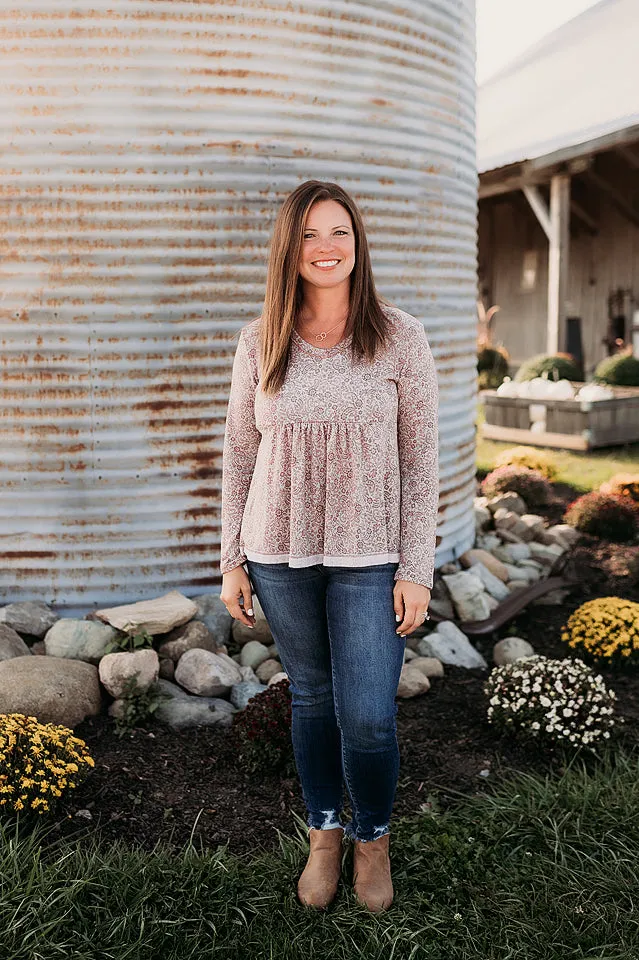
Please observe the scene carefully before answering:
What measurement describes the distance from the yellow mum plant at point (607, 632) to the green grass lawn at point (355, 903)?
1.45 metres

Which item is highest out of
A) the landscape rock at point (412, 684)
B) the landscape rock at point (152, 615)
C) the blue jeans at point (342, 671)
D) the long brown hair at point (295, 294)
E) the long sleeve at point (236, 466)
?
the long brown hair at point (295, 294)

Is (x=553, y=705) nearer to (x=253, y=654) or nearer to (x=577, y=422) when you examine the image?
(x=253, y=654)

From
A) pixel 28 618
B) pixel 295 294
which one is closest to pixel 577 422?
pixel 28 618

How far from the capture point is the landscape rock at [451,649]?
465 centimetres

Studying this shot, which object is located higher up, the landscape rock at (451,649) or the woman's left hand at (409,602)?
the woman's left hand at (409,602)

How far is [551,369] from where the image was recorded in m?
11.5

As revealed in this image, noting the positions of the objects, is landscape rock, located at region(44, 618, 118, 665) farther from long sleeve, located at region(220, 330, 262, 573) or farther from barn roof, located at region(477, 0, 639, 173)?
barn roof, located at region(477, 0, 639, 173)

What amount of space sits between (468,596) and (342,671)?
2.85 m

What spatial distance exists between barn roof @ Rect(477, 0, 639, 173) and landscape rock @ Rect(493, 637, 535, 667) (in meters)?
7.98

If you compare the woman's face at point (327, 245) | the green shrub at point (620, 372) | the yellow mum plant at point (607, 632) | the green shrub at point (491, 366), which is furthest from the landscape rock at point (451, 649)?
the green shrub at point (491, 366)

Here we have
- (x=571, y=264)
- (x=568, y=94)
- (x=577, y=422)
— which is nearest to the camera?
(x=577, y=422)

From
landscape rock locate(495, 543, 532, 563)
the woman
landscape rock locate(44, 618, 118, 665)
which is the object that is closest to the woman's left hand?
the woman

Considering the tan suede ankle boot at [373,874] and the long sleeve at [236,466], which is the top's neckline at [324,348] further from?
the tan suede ankle boot at [373,874]

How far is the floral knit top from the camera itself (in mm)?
2396
